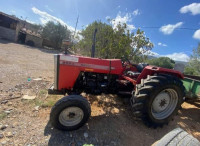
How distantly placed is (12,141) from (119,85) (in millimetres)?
2285

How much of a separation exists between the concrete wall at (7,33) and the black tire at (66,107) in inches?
754

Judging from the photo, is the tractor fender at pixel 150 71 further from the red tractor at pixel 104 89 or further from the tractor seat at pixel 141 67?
the tractor seat at pixel 141 67

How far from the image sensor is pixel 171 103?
271 centimetres

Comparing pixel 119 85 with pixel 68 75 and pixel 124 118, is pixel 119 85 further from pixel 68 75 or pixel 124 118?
pixel 68 75

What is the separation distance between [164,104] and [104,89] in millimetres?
1356

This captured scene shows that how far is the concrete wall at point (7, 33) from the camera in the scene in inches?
634

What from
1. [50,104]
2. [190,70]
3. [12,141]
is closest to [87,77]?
[50,104]

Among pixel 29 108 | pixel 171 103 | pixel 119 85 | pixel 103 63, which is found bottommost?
pixel 29 108

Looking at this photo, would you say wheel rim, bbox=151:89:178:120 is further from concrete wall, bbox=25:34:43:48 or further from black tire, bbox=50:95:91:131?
concrete wall, bbox=25:34:43:48

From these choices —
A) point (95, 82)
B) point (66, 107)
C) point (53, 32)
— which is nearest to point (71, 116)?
point (66, 107)

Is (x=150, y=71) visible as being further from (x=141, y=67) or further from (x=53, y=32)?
(x=53, y=32)

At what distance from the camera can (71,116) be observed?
2.14 meters

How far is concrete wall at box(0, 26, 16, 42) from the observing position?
52.8ft

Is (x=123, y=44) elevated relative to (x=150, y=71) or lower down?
elevated
